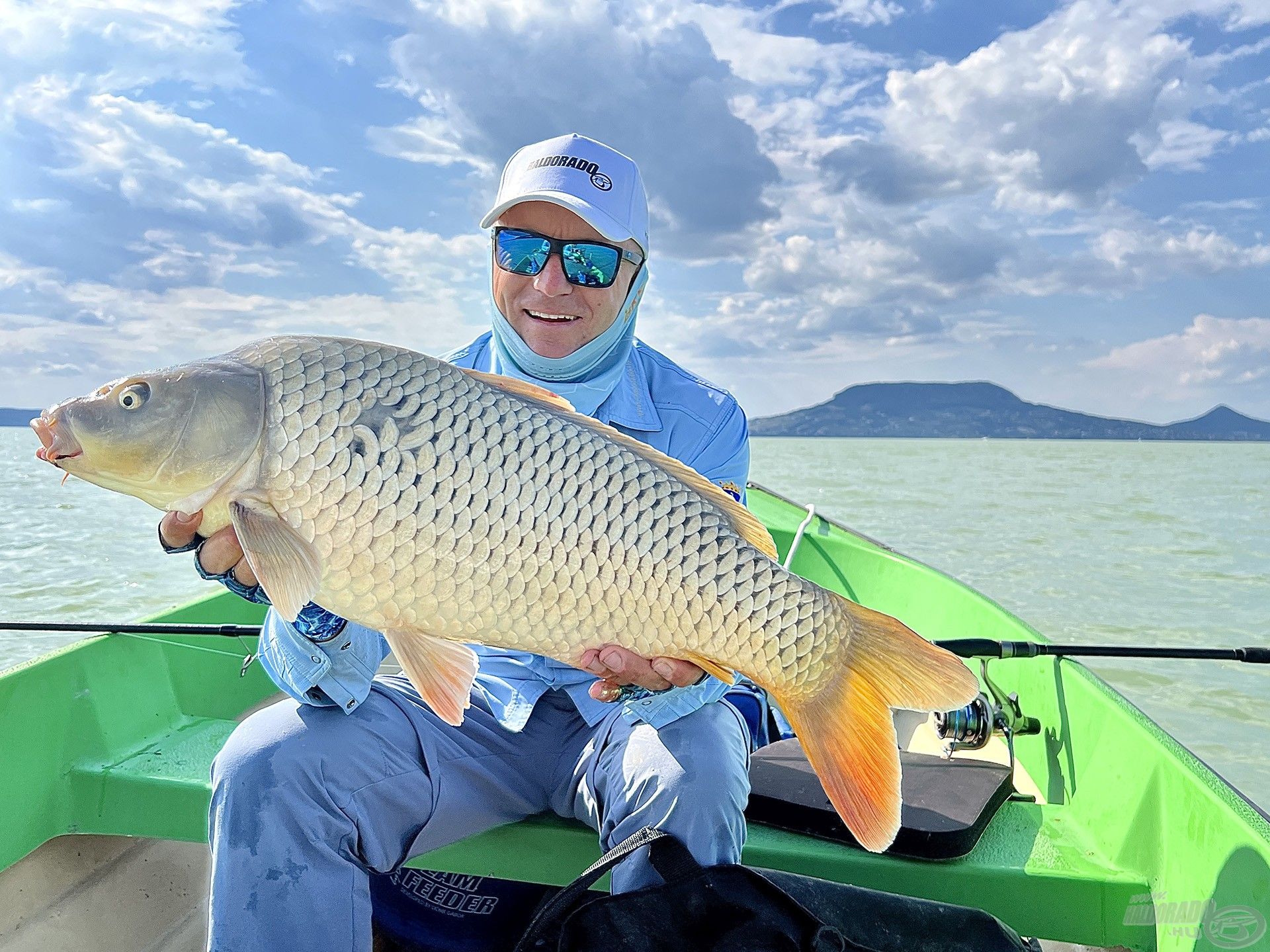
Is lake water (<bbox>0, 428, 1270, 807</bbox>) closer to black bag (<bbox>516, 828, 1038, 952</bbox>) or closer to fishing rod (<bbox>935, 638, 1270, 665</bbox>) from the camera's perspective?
fishing rod (<bbox>935, 638, 1270, 665</bbox>)

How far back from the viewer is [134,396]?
1.47m

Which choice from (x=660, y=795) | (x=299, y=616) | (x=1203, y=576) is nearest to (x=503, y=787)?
(x=660, y=795)

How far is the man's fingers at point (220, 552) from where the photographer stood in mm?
Answer: 1550

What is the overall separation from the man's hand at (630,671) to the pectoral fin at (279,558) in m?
0.47

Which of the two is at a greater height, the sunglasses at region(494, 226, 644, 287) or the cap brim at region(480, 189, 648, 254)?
the cap brim at region(480, 189, 648, 254)

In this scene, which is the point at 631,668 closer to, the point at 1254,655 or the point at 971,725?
the point at 971,725

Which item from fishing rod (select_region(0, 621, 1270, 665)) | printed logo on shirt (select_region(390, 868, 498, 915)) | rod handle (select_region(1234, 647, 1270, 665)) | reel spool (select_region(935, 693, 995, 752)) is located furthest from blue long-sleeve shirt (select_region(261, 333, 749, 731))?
rod handle (select_region(1234, 647, 1270, 665))

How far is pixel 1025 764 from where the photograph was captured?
2951 mm

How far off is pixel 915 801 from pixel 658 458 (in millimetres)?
1102

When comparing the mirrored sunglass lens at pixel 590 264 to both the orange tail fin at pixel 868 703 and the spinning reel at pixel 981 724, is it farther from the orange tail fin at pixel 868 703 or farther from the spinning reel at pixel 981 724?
the spinning reel at pixel 981 724

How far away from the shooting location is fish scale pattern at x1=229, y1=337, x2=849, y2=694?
1473mm

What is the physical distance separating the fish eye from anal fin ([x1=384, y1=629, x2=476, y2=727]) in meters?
0.53

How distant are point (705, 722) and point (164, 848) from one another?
171 cm

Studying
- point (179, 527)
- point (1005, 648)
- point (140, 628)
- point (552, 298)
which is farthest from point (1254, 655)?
point (140, 628)
